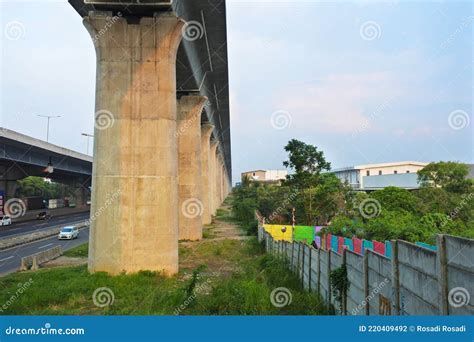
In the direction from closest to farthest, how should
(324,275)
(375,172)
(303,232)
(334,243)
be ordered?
(324,275) → (334,243) → (303,232) → (375,172)

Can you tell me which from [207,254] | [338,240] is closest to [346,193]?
[338,240]

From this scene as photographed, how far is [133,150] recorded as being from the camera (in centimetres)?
1380

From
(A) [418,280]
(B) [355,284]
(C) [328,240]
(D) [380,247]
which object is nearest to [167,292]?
(B) [355,284]

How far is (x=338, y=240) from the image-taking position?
21.0m

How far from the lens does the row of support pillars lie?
13.6 m

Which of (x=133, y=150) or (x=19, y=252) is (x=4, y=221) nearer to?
(x=19, y=252)

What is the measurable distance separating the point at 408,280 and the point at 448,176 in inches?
1926

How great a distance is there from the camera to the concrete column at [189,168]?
25672mm

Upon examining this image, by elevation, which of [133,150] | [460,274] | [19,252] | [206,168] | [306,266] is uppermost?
[206,168]

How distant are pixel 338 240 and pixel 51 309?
601 inches

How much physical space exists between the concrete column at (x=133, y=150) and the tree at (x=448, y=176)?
1686 inches

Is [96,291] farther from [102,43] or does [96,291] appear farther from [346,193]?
[346,193]

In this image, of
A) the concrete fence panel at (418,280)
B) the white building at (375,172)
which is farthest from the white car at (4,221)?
the white building at (375,172)

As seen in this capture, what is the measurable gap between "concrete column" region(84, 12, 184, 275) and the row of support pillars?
0.03 meters
